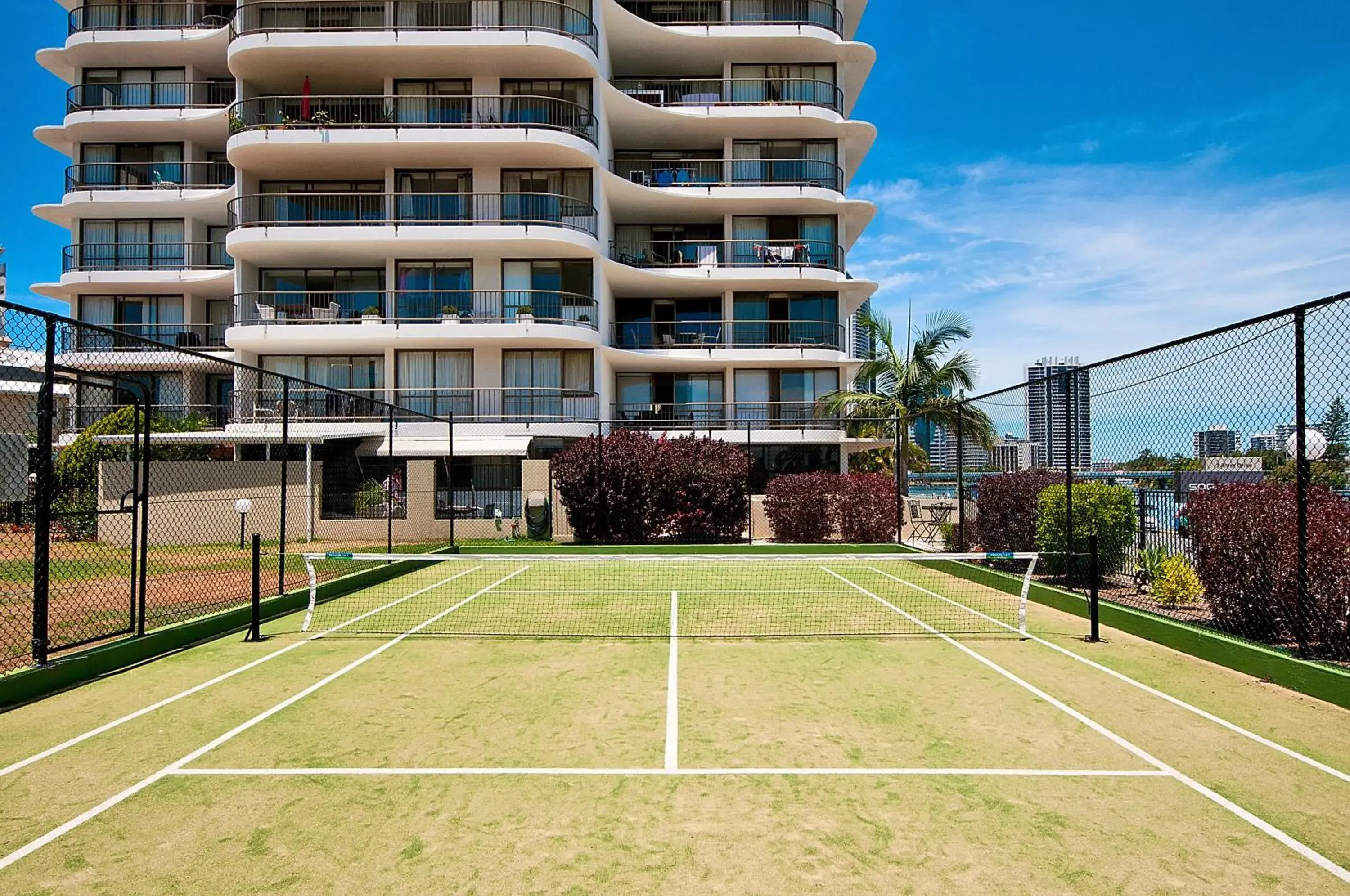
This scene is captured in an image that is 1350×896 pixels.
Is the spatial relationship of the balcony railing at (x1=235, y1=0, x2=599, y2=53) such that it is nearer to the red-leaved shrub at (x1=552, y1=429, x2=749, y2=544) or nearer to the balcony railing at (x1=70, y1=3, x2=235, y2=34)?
the balcony railing at (x1=70, y1=3, x2=235, y2=34)

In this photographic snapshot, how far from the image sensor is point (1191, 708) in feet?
22.5

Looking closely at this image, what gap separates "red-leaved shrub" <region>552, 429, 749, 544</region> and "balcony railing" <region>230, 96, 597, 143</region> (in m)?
15.2

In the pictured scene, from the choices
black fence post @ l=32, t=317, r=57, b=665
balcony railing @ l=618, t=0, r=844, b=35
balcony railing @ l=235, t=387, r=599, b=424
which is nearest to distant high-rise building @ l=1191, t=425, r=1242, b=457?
black fence post @ l=32, t=317, r=57, b=665

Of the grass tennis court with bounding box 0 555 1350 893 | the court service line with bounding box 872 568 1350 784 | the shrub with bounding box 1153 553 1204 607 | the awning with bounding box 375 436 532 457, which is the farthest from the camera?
the awning with bounding box 375 436 532 457

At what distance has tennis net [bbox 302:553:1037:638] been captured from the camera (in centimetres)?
1030

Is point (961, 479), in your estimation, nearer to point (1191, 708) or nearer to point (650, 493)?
point (650, 493)

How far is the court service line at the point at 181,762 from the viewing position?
4.36 m

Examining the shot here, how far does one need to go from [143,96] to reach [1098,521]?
133ft

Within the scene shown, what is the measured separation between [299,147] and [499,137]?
7319 millimetres

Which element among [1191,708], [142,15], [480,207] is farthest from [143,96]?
[1191,708]

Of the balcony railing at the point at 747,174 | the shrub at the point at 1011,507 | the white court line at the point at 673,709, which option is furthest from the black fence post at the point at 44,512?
the balcony railing at the point at 747,174

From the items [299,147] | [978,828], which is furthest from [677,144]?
[978,828]

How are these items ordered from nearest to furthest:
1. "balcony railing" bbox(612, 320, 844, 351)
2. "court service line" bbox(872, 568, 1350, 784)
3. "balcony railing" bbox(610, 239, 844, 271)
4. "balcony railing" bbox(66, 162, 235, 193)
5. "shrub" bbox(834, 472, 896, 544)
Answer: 1. "court service line" bbox(872, 568, 1350, 784)
2. "shrub" bbox(834, 472, 896, 544)
3. "balcony railing" bbox(612, 320, 844, 351)
4. "balcony railing" bbox(610, 239, 844, 271)
5. "balcony railing" bbox(66, 162, 235, 193)

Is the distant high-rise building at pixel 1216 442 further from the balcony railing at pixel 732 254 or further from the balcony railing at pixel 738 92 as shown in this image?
the balcony railing at pixel 738 92
